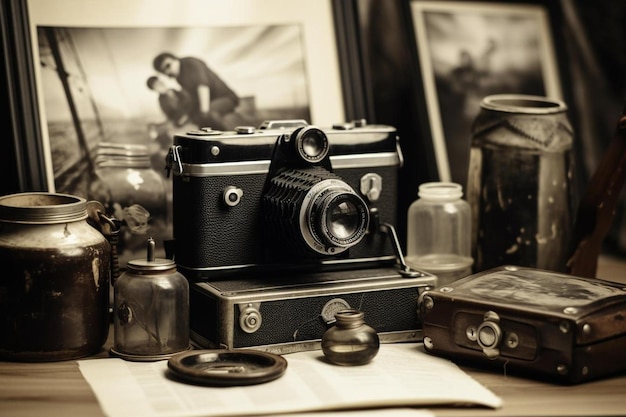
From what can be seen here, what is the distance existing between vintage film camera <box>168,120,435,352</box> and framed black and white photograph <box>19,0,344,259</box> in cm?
21

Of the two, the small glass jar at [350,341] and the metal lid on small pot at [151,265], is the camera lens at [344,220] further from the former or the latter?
the metal lid on small pot at [151,265]

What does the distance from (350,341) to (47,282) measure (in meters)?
0.47

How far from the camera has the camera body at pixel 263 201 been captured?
1.70m

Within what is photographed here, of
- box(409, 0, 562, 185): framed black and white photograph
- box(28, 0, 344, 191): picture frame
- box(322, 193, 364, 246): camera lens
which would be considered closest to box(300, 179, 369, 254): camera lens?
box(322, 193, 364, 246): camera lens

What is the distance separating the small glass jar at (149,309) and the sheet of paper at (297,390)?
1.3 inches

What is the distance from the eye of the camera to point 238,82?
2.04 m

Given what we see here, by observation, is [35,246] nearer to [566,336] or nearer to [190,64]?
[190,64]

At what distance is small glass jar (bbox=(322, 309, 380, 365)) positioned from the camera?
1.59 meters

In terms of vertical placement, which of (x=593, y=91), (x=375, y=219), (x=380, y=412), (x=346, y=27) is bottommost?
(x=380, y=412)

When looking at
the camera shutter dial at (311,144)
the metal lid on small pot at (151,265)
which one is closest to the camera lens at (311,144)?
the camera shutter dial at (311,144)

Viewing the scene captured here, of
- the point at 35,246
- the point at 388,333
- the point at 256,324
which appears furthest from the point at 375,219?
the point at 35,246

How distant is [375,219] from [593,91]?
85 centimetres

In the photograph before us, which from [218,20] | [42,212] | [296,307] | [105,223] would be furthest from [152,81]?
[296,307]

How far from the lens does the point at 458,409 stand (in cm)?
144
